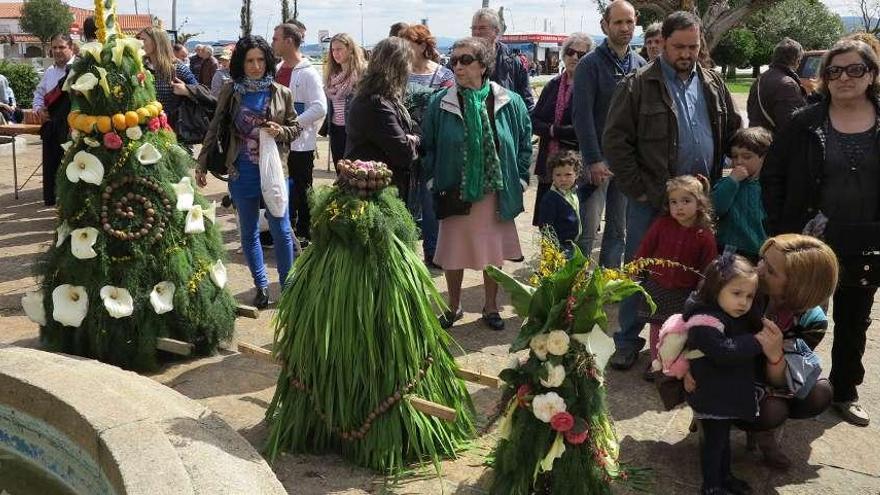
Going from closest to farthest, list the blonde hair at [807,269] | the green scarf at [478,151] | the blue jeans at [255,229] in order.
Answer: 1. the blonde hair at [807,269]
2. the green scarf at [478,151]
3. the blue jeans at [255,229]

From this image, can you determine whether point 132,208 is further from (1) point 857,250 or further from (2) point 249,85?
(1) point 857,250

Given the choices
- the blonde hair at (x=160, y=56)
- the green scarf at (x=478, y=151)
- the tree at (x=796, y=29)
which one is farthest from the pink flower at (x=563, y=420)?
the tree at (x=796, y=29)

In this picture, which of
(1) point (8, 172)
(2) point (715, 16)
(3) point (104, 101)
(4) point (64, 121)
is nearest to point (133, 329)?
(3) point (104, 101)

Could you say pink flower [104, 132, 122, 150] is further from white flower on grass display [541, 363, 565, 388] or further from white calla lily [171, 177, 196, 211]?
white flower on grass display [541, 363, 565, 388]

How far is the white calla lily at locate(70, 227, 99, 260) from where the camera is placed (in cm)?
445

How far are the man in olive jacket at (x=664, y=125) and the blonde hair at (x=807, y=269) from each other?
1029 millimetres

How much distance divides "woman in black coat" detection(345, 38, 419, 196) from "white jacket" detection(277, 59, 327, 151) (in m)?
0.80

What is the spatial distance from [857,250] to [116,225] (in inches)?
145

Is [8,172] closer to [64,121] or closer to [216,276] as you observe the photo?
[64,121]

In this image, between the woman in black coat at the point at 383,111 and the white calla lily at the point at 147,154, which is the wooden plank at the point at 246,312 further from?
the woman in black coat at the point at 383,111

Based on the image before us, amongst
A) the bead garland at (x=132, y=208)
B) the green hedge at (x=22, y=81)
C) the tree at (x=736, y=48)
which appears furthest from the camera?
the tree at (x=736, y=48)

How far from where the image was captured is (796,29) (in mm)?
41188

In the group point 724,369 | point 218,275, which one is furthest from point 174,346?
point 724,369

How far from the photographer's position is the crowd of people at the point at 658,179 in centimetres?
347
